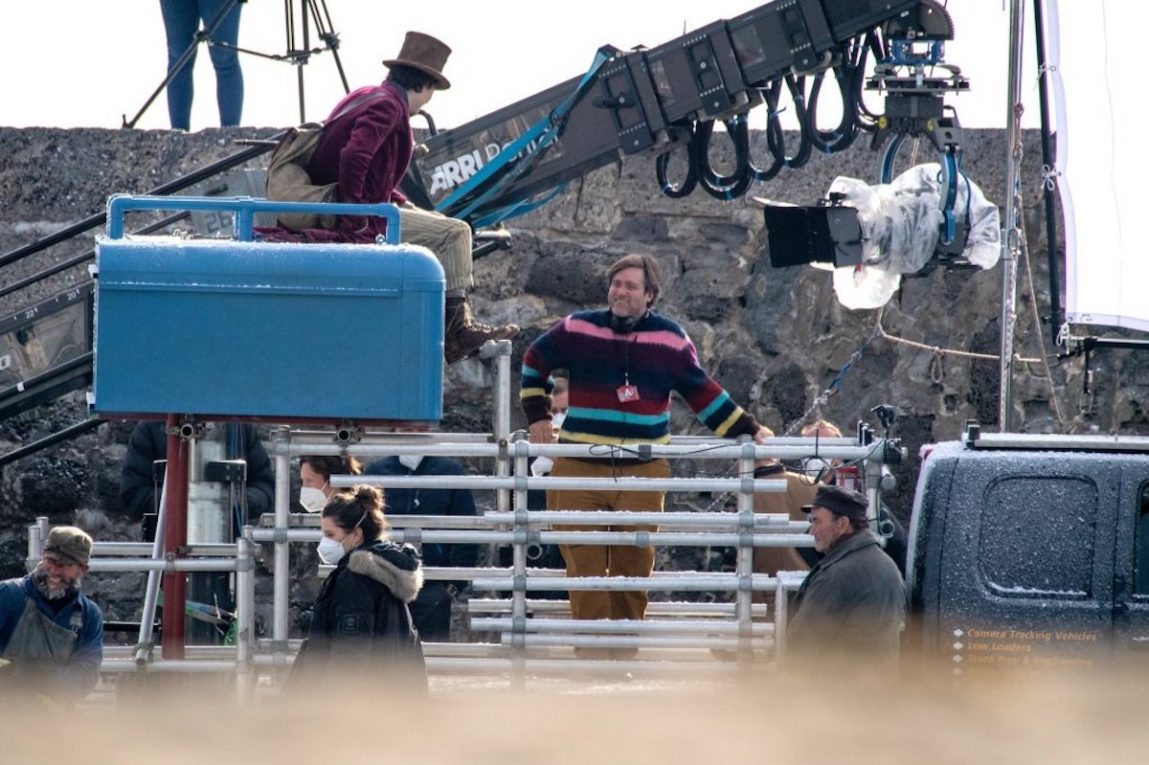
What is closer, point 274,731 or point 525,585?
point 274,731

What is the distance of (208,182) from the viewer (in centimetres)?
1183

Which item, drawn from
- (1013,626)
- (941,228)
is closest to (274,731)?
(1013,626)

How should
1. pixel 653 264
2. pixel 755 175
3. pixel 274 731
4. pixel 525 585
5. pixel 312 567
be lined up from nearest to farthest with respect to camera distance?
pixel 274 731, pixel 525 585, pixel 653 264, pixel 755 175, pixel 312 567

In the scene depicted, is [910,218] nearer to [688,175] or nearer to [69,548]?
[688,175]

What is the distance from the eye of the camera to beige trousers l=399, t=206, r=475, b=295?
388 inches

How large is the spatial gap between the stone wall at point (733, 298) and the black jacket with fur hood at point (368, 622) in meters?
4.35

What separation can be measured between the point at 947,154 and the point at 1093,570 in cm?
268

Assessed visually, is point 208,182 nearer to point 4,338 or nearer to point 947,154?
point 4,338

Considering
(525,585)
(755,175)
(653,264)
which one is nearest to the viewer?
(525,585)

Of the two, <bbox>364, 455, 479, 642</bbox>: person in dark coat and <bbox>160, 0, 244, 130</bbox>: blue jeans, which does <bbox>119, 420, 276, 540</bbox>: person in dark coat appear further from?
<bbox>160, 0, 244, 130</bbox>: blue jeans

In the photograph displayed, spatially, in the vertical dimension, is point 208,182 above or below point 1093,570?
above

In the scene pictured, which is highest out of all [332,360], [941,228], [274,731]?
[941,228]

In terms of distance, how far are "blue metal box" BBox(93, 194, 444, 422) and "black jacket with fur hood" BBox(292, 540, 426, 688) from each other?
1.78 feet

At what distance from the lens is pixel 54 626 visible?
9.17 meters
